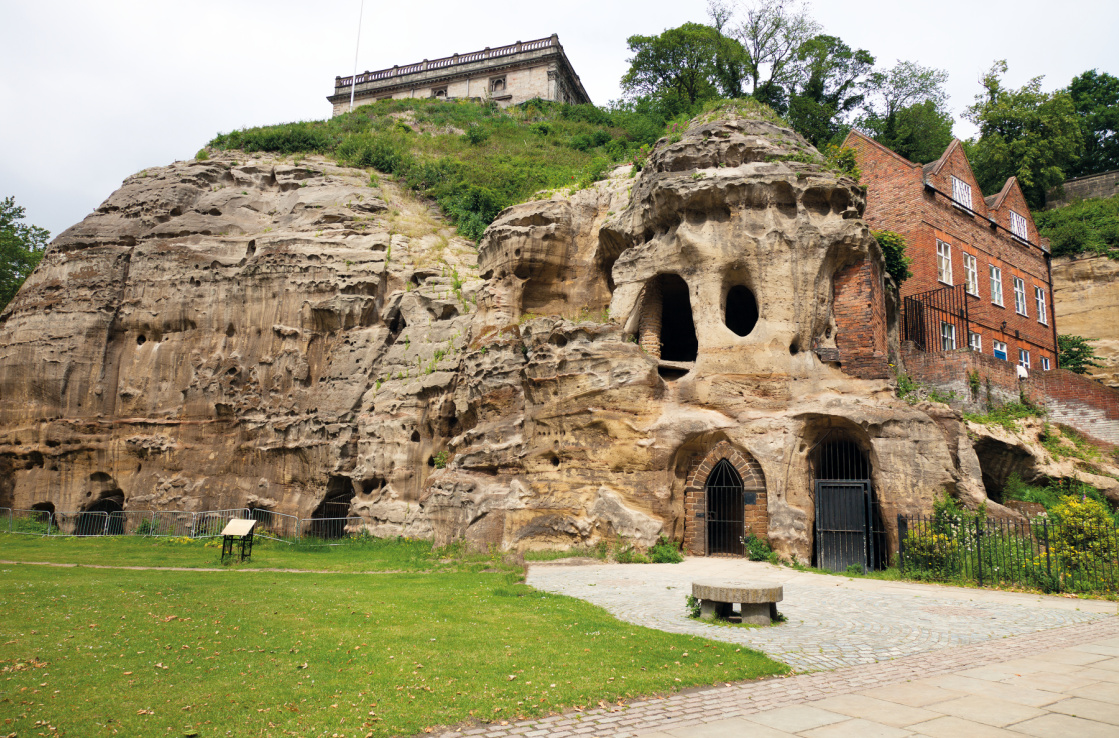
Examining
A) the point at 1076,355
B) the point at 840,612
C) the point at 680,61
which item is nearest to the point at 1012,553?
the point at 840,612

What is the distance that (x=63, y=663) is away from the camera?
7.24m

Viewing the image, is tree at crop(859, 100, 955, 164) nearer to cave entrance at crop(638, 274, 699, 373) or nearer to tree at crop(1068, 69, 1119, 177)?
tree at crop(1068, 69, 1119, 177)

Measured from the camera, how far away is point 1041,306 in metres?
34.2

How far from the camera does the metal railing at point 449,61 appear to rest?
58.6m

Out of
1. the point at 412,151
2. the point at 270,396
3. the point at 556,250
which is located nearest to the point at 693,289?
the point at 556,250

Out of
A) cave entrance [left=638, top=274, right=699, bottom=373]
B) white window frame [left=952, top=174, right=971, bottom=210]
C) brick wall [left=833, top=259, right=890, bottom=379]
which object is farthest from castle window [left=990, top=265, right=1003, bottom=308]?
cave entrance [left=638, top=274, right=699, bottom=373]

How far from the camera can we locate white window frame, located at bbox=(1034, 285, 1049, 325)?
111 ft

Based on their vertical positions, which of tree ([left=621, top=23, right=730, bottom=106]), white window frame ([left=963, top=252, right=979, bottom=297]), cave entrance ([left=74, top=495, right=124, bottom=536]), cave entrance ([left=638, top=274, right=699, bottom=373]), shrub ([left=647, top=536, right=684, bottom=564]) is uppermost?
tree ([left=621, top=23, right=730, bottom=106])

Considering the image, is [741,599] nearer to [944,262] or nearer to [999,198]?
[944,262]

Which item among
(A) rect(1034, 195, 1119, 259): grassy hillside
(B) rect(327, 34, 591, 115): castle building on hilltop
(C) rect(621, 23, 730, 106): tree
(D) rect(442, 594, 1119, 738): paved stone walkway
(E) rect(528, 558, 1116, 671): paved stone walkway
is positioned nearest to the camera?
(D) rect(442, 594, 1119, 738): paved stone walkway

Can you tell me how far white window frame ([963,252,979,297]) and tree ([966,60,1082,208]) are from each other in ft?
48.0

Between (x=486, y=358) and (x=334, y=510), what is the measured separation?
10733mm

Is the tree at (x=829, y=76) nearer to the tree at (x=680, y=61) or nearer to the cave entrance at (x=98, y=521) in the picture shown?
the tree at (x=680, y=61)

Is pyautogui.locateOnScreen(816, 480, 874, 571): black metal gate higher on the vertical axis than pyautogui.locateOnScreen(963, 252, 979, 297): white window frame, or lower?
lower
